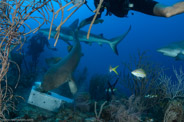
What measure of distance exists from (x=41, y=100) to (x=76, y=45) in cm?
277

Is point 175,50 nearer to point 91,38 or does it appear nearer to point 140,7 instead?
point 91,38

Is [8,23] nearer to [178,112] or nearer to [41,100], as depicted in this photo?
[41,100]

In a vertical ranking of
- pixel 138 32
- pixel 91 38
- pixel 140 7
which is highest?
pixel 140 7

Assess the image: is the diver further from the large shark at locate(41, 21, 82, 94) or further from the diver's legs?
the large shark at locate(41, 21, 82, 94)

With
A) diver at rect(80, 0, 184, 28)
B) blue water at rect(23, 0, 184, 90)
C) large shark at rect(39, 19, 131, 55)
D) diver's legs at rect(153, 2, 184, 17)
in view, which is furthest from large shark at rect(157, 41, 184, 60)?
blue water at rect(23, 0, 184, 90)

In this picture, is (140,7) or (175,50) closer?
(140,7)

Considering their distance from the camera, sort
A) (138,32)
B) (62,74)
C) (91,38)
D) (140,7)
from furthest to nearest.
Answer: (138,32)
(91,38)
(62,74)
(140,7)

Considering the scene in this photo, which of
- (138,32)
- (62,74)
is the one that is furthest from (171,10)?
(138,32)

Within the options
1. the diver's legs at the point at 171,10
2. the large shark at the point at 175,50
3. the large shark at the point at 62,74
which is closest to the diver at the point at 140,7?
the diver's legs at the point at 171,10

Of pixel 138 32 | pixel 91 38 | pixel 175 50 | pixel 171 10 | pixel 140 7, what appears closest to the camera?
pixel 171 10

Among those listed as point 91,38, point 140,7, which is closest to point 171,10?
point 140,7

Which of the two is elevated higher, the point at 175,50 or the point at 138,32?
the point at 175,50

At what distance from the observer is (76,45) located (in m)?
6.27

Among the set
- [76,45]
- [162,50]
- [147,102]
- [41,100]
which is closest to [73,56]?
[76,45]
